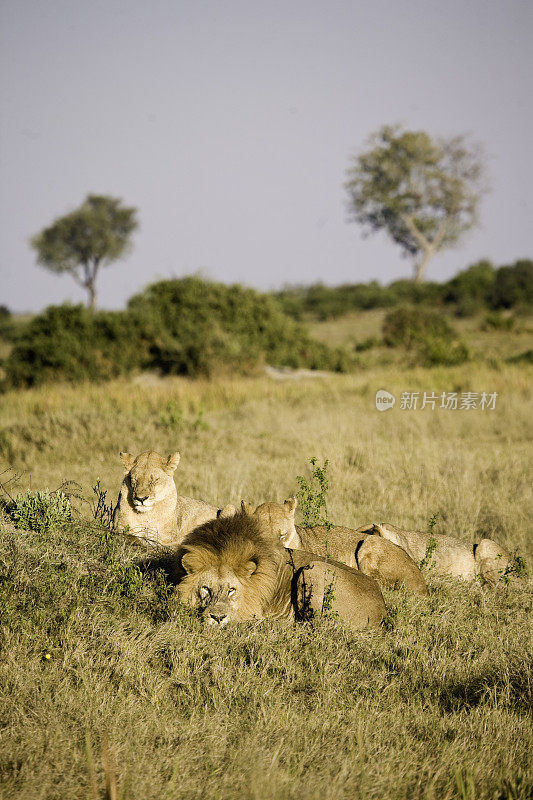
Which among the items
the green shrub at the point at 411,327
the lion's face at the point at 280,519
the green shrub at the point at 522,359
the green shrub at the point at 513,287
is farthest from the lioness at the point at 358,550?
the green shrub at the point at 513,287

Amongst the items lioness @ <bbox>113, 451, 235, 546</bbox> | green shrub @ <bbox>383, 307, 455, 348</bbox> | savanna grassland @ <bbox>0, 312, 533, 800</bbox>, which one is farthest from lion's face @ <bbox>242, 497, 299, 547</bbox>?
green shrub @ <bbox>383, 307, 455, 348</bbox>

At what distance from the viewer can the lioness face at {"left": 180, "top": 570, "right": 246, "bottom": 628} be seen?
14.3 ft

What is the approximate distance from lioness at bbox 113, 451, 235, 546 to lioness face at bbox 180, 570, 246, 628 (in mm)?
1037

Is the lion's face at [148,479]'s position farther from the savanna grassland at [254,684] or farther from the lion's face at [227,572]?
the lion's face at [227,572]

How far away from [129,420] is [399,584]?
809 cm

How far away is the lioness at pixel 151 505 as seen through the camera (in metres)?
5.57

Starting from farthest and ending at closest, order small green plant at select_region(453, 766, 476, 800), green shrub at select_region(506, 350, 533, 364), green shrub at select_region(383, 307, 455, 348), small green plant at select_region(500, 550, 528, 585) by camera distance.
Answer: green shrub at select_region(383, 307, 455, 348), green shrub at select_region(506, 350, 533, 364), small green plant at select_region(500, 550, 528, 585), small green plant at select_region(453, 766, 476, 800)

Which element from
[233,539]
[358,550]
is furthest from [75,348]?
[233,539]

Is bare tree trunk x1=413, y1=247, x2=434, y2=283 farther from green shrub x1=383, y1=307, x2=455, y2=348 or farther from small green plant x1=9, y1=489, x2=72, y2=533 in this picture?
small green plant x1=9, y1=489, x2=72, y2=533

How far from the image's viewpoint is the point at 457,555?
20.6 feet

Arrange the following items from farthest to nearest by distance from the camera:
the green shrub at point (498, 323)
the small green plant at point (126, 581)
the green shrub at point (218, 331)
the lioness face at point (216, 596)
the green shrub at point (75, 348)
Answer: the green shrub at point (498, 323) → the green shrub at point (75, 348) → the green shrub at point (218, 331) → the small green plant at point (126, 581) → the lioness face at point (216, 596)

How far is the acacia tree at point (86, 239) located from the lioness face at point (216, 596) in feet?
183

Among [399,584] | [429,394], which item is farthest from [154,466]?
[429,394]

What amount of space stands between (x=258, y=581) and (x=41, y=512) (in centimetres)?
220
